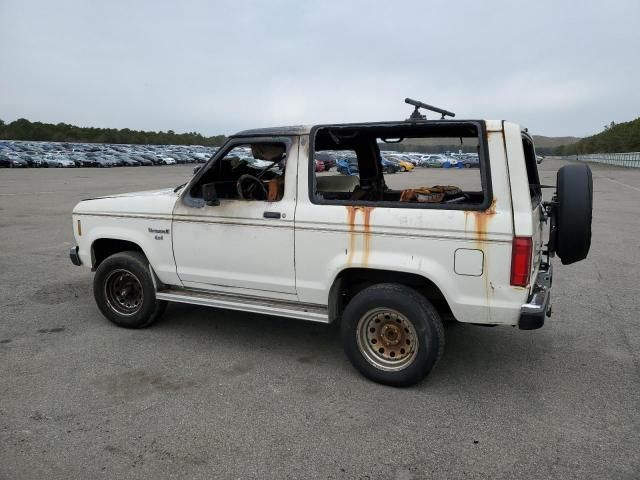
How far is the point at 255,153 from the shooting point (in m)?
4.69

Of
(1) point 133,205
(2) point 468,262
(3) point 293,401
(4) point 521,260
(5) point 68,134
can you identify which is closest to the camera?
(4) point 521,260

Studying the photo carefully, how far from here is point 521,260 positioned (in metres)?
3.47

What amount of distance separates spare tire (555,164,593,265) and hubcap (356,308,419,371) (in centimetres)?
134

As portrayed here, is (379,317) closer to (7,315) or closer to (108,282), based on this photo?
(108,282)

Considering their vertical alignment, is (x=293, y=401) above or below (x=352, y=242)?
below

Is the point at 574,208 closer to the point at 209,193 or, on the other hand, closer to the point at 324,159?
the point at 209,193

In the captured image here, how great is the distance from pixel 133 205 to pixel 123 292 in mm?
883

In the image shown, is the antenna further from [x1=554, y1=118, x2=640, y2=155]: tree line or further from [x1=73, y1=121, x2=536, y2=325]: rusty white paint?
[x1=554, y1=118, x2=640, y2=155]: tree line

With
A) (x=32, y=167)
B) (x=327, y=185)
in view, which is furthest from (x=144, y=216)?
(x=32, y=167)

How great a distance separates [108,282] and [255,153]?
1.93m

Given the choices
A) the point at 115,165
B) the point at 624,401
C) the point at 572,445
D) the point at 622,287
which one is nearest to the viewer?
the point at 572,445

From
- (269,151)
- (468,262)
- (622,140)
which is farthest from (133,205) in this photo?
(622,140)

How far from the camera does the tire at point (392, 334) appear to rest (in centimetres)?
378

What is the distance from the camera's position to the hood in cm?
477
